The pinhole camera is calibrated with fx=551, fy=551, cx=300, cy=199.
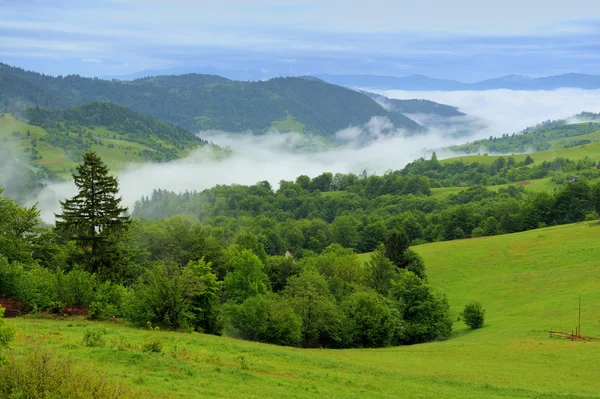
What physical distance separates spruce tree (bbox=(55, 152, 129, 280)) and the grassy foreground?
11662 mm

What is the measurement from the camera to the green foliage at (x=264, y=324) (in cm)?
4303

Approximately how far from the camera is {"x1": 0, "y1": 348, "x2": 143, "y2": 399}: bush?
16312mm

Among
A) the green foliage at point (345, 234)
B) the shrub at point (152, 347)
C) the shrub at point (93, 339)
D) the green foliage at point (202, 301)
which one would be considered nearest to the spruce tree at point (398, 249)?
the green foliage at point (202, 301)

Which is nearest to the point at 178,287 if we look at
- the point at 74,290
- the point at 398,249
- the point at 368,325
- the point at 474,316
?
the point at 74,290

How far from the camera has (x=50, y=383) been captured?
54.4 ft

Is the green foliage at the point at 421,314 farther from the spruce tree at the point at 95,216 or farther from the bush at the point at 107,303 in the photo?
the spruce tree at the point at 95,216

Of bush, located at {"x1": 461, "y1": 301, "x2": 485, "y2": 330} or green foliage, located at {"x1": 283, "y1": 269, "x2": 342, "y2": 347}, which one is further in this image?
bush, located at {"x1": 461, "y1": 301, "x2": 485, "y2": 330}

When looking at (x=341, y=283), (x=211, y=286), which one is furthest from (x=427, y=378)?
(x=341, y=283)

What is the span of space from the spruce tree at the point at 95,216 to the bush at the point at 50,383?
82.8ft

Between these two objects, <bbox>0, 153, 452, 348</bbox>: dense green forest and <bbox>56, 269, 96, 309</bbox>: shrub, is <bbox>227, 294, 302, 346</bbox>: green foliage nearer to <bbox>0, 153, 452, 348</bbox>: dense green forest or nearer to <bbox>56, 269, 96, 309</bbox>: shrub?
<bbox>0, 153, 452, 348</bbox>: dense green forest

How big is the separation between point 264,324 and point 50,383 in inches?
1065

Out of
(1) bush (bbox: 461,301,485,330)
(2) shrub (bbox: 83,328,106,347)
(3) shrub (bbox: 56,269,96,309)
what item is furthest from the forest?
(2) shrub (bbox: 83,328,106,347)

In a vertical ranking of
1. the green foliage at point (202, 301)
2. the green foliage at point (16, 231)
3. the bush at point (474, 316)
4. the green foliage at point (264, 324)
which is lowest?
the bush at point (474, 316)

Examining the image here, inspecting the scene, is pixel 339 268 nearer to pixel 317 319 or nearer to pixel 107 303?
pixel 317 319
